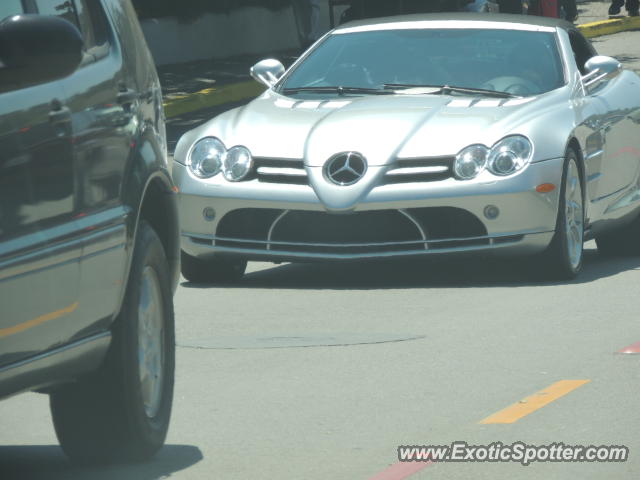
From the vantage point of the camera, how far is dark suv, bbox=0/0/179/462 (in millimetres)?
4898

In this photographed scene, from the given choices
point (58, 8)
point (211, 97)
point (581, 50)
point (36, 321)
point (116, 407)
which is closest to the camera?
point (36, 321)

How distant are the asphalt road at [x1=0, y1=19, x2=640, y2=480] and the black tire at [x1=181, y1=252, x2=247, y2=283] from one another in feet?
0.32

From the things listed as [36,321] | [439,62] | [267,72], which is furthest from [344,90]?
[36,321]

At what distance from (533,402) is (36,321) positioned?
2440mm

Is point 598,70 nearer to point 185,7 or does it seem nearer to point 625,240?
point 625,240

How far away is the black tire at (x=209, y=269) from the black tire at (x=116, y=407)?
178 inches

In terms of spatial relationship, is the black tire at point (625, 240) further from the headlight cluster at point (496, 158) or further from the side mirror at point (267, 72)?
the side mirror at point (267, 72)

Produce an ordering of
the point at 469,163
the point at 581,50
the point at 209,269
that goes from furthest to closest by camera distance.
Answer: the point at 581,50, the point at 209,269, the point at 469,163

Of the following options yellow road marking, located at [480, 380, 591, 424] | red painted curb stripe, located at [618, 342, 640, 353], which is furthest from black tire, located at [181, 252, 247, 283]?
yellow road marking, located at [480, 380, 591, 424]

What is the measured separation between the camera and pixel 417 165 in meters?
9.93

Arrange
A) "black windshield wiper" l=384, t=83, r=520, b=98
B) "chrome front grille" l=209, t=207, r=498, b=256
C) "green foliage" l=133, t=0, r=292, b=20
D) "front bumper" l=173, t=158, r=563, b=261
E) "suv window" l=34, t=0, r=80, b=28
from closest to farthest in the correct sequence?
"suv window" l=34, t=0, r=80, b=28
"front bumper" l=173, t=158, r=563, b=261
"chrome front grille" l=209, t=207, r=498, b=256
"black windshield wiper" l=384, t=83, r=520, b=98
"green foliage" l=133, t=0, r=292, b=20

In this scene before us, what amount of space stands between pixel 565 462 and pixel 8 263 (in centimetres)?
204

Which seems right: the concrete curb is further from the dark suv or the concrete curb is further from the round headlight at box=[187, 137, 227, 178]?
the dark suv

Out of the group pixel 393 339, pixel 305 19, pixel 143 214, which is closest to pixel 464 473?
pixel 143 214
